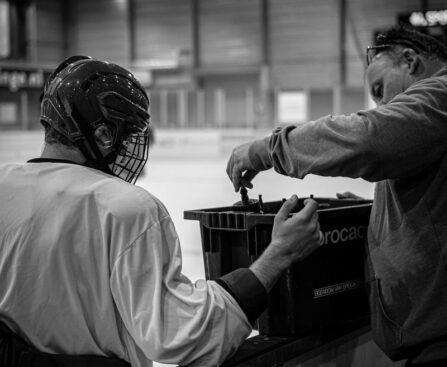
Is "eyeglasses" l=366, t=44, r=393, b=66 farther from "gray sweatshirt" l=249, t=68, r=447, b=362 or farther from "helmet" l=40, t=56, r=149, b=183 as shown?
"helmet" l=40, t=56, r=149, b=183

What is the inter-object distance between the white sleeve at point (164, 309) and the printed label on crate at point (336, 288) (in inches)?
24.6

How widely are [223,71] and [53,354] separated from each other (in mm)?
24500

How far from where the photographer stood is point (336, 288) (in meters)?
2.04

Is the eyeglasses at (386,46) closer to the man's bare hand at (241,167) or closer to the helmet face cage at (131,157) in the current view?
the man's bare hand at (241,167)

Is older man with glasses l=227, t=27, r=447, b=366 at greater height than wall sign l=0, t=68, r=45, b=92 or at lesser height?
lesser

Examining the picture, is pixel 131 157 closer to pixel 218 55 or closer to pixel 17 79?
pixel 17 79

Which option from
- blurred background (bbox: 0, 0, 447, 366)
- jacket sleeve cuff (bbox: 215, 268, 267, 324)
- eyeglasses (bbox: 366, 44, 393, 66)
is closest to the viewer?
jacket sleeve cuff (bbox: 215, 268, 267, 324)

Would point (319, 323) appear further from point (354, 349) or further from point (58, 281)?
point (58, 281)

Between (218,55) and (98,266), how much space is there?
25.0 metres

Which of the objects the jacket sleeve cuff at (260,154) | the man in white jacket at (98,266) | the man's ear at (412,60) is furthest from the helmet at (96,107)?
the man's ear at (412,60)

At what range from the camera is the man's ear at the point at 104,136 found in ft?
4.92

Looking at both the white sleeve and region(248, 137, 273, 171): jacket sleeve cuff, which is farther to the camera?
region(248, 137, 273, 171): jacket sleeve cuff

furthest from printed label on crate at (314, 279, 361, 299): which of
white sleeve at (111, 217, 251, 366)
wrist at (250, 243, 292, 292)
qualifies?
white sleeve at (111, 217, 251, 366)

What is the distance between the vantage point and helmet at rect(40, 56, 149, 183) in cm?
148
